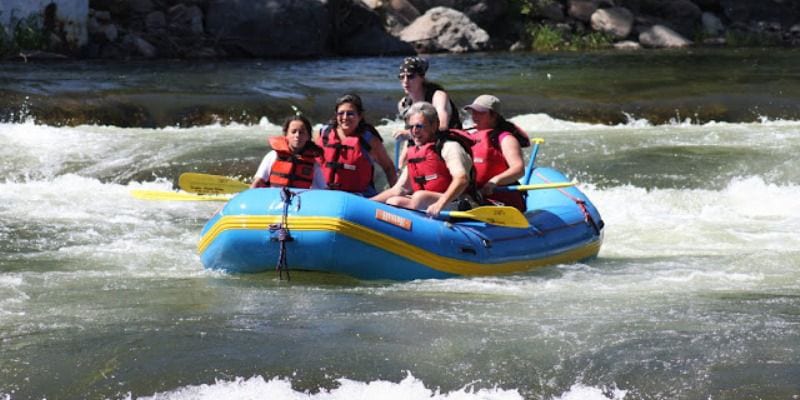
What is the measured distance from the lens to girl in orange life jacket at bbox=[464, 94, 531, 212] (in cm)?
771

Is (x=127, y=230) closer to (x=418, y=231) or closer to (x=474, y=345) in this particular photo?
(x=418, y=231)

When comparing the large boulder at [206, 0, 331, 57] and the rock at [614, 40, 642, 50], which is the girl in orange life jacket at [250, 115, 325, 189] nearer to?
the large boulder at [206, 0, 331, 57]

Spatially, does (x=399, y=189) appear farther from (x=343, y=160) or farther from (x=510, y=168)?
(x=510, y=168)

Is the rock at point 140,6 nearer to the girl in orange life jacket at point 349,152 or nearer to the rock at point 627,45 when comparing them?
the rock at point 627,45

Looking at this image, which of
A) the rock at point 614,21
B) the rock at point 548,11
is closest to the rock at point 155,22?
the rock at point 548,11

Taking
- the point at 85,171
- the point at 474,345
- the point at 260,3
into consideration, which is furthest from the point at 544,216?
the point at 260,3

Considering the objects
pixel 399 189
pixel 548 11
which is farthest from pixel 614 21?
pixel 399 189

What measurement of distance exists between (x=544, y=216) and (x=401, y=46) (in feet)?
51.2

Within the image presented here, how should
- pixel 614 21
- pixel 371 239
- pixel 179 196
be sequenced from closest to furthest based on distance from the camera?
pixel 371 239
pixel 179 196
pixel 614 21

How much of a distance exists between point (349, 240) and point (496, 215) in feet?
3.06

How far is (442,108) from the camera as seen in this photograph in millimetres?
7797

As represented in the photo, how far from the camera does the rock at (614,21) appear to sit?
2555 centimetres

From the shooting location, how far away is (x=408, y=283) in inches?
287

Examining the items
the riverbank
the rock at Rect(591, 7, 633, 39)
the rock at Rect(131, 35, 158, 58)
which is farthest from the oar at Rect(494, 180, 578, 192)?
the rock at Rect(591, 7, 633, 39)
